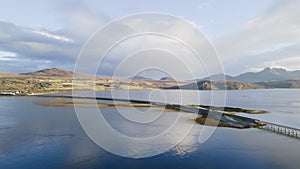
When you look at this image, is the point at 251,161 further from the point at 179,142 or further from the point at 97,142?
the point at 97,142

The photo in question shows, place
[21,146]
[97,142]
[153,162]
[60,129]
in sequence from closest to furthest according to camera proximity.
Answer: [153,162] → [21,146] → [97,142] → [60,129]

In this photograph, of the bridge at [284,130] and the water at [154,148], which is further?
the bridge at [284,130]

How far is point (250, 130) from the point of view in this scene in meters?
46.7

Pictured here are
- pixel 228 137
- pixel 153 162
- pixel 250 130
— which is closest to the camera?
pixel 153 162

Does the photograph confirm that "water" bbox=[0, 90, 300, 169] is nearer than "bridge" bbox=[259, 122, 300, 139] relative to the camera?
Yes

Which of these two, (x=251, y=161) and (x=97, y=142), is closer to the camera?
(x=251, y=161)

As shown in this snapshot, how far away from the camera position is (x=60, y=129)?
1693 inches

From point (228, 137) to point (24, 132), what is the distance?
118ft

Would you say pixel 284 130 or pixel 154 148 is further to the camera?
pixel 284 130

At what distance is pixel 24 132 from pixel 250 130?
143 ft

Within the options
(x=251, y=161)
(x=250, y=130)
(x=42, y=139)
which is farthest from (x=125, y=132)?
Result: (x=250, y=130)

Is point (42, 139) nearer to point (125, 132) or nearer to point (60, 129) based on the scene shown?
point (60, 129)

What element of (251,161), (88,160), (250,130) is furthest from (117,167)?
(250,130)

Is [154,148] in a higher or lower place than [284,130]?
lower
